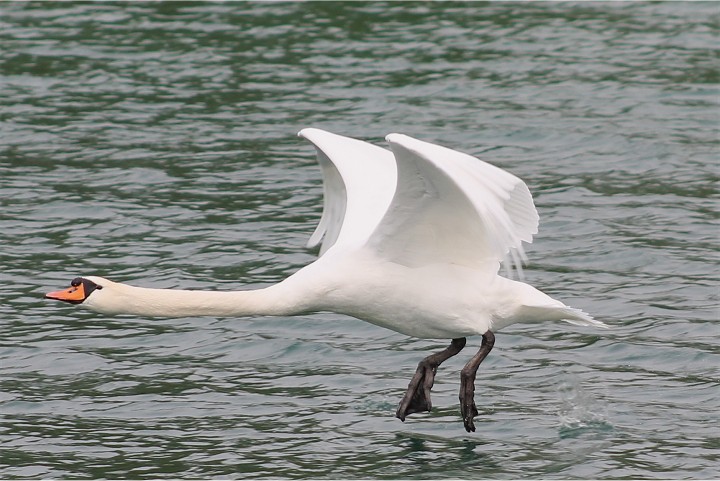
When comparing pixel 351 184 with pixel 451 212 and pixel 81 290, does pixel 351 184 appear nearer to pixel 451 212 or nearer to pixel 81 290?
pixel 451 212

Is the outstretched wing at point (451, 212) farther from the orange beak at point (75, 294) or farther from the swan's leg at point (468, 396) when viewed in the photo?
the orange beak at point (75, 294)

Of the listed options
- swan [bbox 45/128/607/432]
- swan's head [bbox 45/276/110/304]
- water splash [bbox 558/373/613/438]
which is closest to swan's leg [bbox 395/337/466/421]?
swan [bbox 45/128/607/432]

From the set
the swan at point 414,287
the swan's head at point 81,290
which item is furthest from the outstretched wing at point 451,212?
the swan's head at point 81,290

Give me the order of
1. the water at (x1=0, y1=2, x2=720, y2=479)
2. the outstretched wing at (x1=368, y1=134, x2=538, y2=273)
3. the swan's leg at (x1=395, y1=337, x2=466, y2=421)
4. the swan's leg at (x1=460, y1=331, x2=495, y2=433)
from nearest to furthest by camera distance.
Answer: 1. the outstretched wing at (x1=368, y1=134, x2=538, y2=273)
2. the water at (x1=0, y1=2, x2=720, y2=479)
3. the swan's leg at (x1=460, y1=331, x2=495, y2=433)
4. the swan's leg at (x1=395, y1=337, x2=466, y2=421)

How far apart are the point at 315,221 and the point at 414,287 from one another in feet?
14.8

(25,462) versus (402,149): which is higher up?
(402,149)

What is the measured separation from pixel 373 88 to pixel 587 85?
2668mm

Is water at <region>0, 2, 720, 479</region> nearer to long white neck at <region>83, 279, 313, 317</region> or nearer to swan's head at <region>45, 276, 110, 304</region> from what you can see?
long white neck at <region>83, 279, 313, 317</region>

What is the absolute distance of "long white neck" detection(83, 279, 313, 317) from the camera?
9.22m

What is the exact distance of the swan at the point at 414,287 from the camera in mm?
9250

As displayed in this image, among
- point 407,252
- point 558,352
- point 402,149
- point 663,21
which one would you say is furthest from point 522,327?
point 663,21

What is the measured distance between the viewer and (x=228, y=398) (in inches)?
415

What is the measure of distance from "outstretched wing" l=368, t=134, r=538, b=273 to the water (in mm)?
1219

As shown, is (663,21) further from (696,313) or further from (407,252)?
(407,252)
